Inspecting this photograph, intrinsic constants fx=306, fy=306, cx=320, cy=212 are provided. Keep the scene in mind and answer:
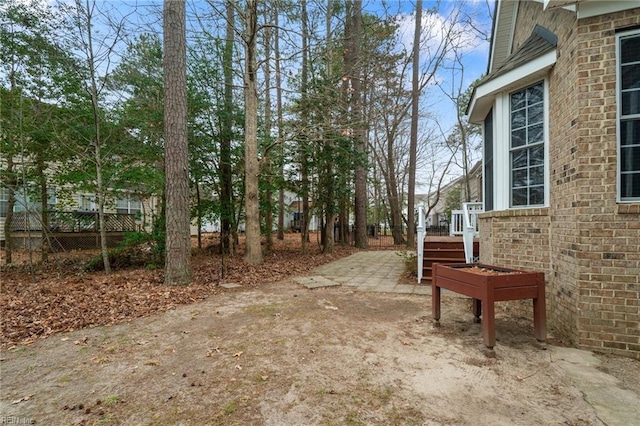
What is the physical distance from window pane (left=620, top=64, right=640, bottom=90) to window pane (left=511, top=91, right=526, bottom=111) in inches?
49.3

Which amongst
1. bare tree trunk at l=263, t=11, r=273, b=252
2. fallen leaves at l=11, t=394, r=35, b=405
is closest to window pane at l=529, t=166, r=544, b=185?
fallen leaves at l=11, t=394, r=35, b=405

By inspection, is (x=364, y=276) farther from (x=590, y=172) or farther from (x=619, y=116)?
(x=619, y=116)

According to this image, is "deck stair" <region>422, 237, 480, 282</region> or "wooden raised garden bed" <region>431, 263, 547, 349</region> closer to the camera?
"wooden raised garden bed" <region>431, 263, 547, 349</region>

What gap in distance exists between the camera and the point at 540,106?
13.7 ft

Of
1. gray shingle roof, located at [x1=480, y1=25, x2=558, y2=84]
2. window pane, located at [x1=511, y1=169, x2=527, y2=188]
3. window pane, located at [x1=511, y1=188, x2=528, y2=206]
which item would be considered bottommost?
window pane, located at [x1=511, y1=188, x2=528, y2=206]

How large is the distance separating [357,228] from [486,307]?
1140 cm

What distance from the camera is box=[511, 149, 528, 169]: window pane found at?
443cm

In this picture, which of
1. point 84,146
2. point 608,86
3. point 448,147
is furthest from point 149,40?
point 448,147

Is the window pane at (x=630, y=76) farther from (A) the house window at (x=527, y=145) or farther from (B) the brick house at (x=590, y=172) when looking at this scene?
(A) the house window at (x=527, y=145)

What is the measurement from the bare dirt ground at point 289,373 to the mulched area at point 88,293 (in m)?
0.15

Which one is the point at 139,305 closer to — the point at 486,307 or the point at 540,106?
the point at 486,307

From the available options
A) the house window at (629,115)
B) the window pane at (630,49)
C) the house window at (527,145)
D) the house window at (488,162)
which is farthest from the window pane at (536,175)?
the window pane at (630,49)

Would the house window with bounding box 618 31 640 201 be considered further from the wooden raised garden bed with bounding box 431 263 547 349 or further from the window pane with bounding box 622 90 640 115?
the wooden raised garden bed with bounding box 431 263 547 349

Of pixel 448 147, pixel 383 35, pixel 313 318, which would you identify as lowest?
pixel 313 318
